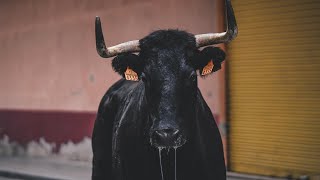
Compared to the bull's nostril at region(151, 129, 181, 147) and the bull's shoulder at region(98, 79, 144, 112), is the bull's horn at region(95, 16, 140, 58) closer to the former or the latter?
the bull's shoulder at region(98, 79, 144, 112)

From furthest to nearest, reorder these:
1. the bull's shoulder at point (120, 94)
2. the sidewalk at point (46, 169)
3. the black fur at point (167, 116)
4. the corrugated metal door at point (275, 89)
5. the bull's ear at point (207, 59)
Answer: the sidewalk at point (46, 169), the corrugated metal door at point (275, 89), the bull's shoulder at point (120, 94), the bull's ear at point (207, 59), the black fur at point (167, 116)

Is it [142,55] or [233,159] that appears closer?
[142,55]

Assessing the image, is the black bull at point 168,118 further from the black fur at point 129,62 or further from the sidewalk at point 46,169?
the sidewalk at point 46,169

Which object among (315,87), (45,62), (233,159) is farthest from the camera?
(45,62)

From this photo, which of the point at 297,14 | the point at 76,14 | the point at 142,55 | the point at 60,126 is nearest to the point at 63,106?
the point at 60,126

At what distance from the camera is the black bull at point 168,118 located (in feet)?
15.1

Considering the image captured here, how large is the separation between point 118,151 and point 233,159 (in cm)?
428

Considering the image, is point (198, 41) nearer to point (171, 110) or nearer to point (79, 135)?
point (171, 110)

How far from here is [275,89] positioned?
912 cm

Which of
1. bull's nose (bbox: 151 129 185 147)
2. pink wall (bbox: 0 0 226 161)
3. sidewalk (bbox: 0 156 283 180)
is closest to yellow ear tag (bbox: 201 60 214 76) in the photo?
bull's nose (bbox: 151 129 185 147)

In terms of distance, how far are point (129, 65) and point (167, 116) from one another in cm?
81

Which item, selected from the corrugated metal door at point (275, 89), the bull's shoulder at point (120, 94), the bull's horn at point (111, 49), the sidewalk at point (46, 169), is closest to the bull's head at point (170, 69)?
the bull's horn at point (111, 49)

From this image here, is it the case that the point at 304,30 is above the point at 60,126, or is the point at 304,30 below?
above

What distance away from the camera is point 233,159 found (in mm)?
9688
